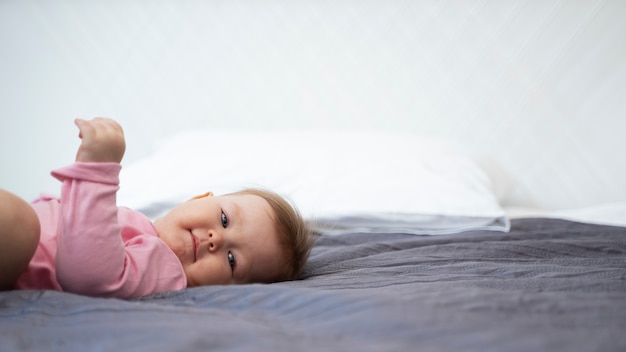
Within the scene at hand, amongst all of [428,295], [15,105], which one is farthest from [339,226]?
[15,105]

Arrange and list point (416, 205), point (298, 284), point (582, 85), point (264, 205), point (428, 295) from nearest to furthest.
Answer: point (428, 295) → point (298, 284) → point (264, 205) → point (416, 205) → point (582, 85)

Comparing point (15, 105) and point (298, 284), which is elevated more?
point (15, 105)

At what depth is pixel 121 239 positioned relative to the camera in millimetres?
844

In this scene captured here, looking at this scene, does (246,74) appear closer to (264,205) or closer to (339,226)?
(339,226)

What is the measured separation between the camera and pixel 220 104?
2365mm

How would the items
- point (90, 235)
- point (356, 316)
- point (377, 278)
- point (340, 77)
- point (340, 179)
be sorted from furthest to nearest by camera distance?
point (340, 77), point (340, 179), point (377, 278), point (90, 235), point (356, 316)

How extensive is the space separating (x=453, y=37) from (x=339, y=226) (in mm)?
982

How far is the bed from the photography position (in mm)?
641

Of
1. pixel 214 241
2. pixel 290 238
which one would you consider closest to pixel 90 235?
pixel 214 241

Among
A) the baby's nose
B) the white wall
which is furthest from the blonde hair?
the white wall

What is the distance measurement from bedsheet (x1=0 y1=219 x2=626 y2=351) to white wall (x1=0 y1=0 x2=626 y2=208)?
3.97 ft

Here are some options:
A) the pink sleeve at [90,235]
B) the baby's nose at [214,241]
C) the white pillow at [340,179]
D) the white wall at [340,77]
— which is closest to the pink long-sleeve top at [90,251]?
the pink sleeve at [90,235]

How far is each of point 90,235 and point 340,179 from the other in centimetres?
92

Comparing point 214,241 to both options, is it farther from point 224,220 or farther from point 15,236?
point 15,236
